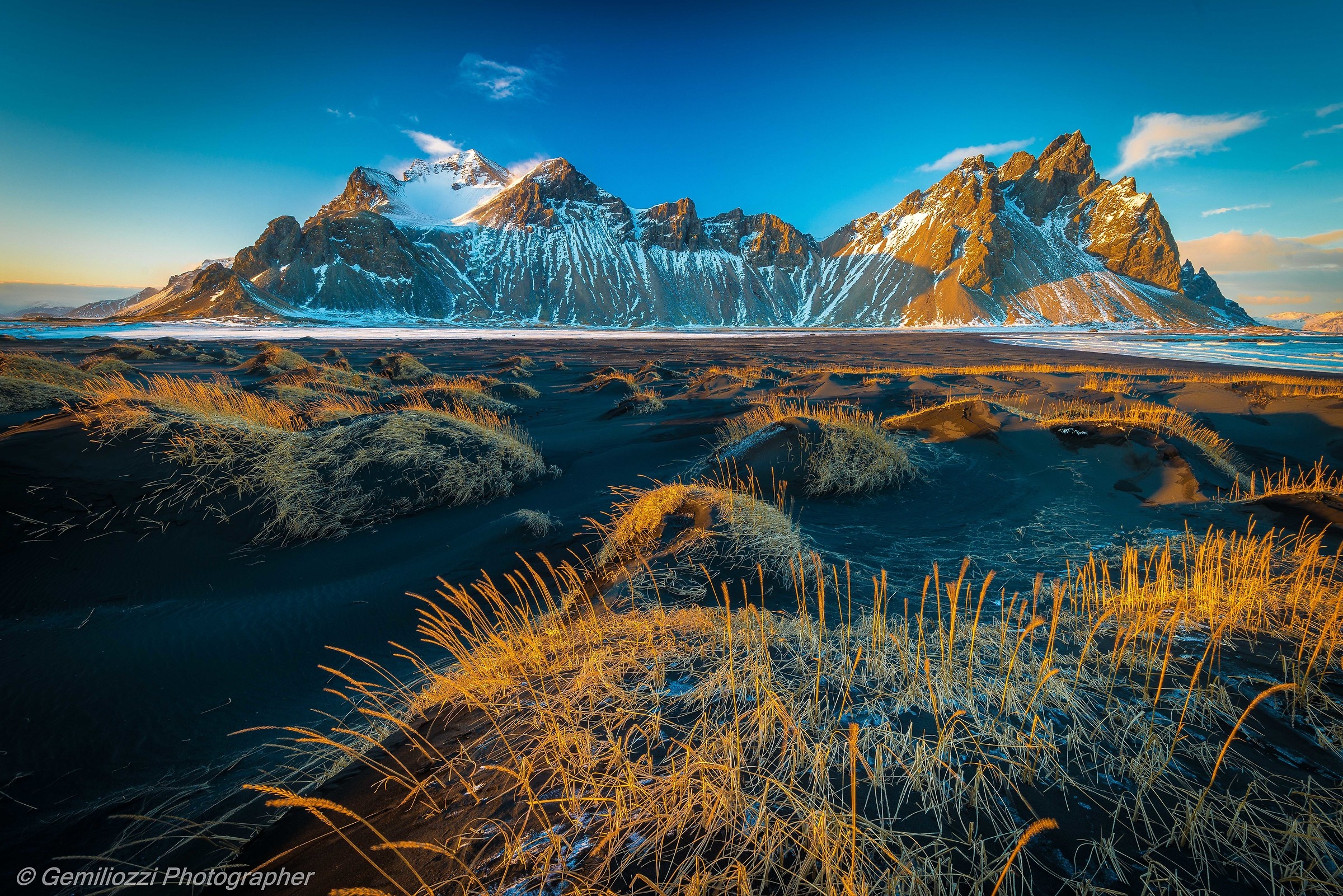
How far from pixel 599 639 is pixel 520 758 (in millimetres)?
923

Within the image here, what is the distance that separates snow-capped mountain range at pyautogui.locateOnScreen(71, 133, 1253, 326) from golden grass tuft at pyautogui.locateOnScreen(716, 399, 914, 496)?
108925 millimetres

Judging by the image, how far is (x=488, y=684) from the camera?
244 cm

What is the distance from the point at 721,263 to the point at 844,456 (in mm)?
Answer: 159473

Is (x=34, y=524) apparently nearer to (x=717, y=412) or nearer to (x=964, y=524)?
(x=964, y=524)

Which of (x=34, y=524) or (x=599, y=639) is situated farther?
(x=34, y=524)

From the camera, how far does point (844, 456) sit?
6852 millimetres

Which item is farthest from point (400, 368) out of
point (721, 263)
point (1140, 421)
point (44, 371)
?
point (721, 263)

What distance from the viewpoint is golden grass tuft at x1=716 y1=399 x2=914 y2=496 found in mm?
6637

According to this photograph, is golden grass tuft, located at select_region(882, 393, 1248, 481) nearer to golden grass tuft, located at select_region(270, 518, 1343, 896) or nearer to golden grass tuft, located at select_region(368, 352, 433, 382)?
golden grass tuft, located at select_region(270, 518, 1343, 896)

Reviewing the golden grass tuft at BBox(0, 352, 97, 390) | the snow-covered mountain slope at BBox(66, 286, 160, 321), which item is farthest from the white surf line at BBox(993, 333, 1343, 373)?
the snow-covered mountain slope at BBox(66, 286, 160, 321)

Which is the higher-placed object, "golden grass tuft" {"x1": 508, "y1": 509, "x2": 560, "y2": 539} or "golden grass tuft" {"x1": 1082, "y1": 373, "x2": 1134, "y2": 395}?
"golden grass tuft" {"x1": 1082, "y1": 373, "x2": 1134, "y2": 395}

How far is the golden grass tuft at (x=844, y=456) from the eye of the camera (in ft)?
21.8

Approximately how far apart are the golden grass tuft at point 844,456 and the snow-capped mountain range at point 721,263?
357 feet

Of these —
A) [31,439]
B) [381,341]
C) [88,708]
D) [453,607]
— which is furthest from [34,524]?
[381,341]
